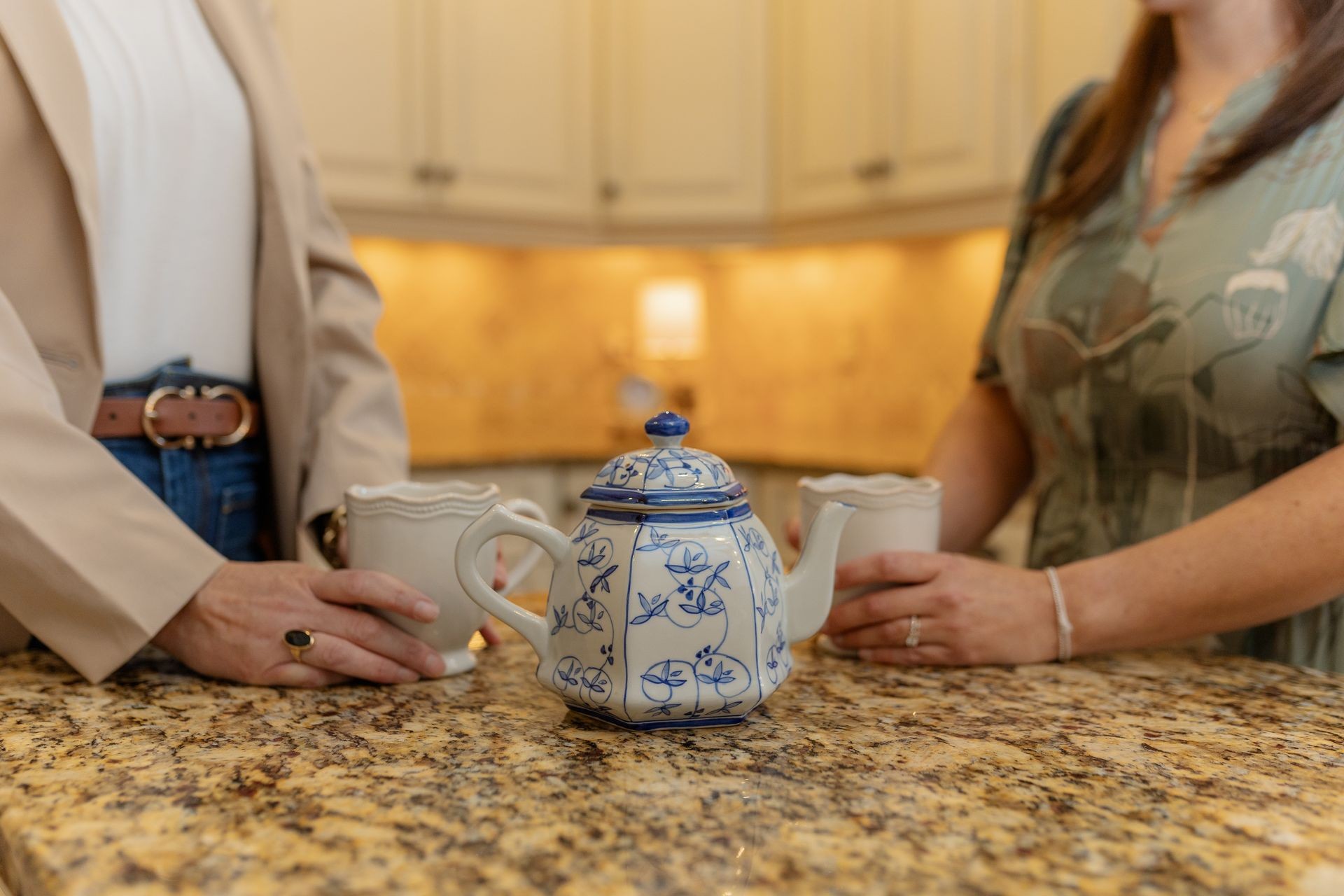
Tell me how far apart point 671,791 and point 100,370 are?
0.55 m

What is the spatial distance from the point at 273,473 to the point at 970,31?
78.1 inches

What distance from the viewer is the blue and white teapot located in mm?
573

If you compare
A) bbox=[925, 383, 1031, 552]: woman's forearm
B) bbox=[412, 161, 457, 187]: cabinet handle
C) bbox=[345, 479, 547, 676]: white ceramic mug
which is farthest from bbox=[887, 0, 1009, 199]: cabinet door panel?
bbox=[345, 479, 547, 676]: white ceramic mug

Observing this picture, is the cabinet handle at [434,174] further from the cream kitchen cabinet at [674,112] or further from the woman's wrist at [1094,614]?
the woman's wrist at [1094,614]

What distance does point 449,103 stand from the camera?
2.75 metres

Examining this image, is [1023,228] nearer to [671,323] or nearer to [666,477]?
[666,477]

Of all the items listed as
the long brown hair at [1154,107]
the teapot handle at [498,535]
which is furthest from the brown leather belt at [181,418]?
the long brown hair at [1154,107]

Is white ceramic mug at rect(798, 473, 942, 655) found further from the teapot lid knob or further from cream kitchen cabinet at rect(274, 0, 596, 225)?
cream kitchen cabinet at rect(274, 0, 596, 225)

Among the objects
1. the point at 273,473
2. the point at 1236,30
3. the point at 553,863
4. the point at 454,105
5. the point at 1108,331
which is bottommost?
the point at 553,863

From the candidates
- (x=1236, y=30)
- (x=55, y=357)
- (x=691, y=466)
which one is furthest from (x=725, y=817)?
(x=1236, y=30)

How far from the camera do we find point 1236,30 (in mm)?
1017

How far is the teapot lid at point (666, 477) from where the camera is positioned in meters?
0.58

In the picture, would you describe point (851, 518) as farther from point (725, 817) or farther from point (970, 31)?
point (970, 31)

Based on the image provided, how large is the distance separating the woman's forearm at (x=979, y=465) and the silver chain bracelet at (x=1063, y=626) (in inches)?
12.1
